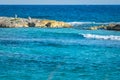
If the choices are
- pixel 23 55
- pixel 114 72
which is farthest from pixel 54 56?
pixel 114 72

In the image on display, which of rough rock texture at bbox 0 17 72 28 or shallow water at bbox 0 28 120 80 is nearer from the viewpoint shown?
shallow water at bbox 0 28 120 80

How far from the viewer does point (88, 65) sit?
3338 cm

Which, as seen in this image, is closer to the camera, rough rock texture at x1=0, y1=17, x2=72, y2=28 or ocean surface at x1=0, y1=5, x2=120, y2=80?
ocean surface at x1=0, y1=5, x2=120, y2=80

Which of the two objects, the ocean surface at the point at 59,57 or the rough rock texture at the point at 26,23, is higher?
the rough rock texture at the point at 26,23

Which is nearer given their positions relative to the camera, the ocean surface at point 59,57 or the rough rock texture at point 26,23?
the ocean surface at point 59,57

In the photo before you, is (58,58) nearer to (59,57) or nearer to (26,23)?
(59,57)

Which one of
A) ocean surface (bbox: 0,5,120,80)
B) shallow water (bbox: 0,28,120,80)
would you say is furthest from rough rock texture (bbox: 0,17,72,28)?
shallow water (bbox: 0,28,120,80)

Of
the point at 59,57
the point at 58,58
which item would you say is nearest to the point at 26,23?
the point at 59,57

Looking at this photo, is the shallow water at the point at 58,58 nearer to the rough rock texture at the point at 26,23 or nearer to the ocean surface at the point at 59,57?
the ocean surface at the point at 59,57

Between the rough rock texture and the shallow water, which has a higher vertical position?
the rough rock texture

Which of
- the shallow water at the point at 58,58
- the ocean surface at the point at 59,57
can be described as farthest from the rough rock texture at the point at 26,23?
the shallow water at the point at 58,58

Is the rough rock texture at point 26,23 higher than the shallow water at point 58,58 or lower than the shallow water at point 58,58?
higher

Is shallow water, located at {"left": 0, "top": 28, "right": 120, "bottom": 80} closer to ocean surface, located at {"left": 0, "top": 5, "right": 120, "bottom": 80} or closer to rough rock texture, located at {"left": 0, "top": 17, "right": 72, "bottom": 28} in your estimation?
ocean surface, located at {"left": 0, "top": 5, "right": 120, "bottom": 80}

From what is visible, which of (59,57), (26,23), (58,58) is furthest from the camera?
(26,23)
